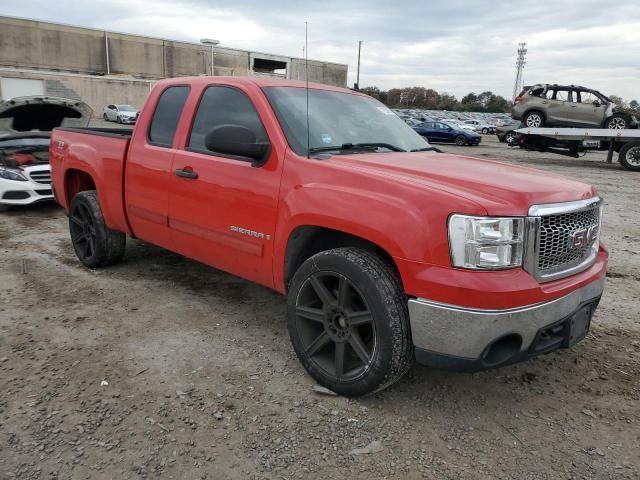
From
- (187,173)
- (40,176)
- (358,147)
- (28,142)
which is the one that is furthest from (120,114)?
(358,147)

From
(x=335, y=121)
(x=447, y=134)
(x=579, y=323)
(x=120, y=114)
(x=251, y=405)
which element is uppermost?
(x=120, y=114)

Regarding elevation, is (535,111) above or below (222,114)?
above

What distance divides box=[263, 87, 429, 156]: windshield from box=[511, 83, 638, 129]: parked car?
17386 millimetres

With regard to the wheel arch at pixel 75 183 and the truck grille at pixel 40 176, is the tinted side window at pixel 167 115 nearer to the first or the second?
the wheel arch at pixel 75 183

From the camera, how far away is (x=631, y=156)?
1647cm

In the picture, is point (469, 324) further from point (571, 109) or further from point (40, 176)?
point (571, 109)

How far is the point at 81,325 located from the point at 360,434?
93.0 inches

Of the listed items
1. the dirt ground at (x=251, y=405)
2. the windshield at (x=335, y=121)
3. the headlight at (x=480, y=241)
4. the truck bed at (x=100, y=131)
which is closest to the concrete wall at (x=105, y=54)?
the truck bed at (x=100, y=131)

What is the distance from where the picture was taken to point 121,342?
3.66 metres

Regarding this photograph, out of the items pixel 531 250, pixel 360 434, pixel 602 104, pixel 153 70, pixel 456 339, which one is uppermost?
pixel 153 70

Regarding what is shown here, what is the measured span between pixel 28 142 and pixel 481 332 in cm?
835

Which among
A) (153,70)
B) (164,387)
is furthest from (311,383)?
(153,70)

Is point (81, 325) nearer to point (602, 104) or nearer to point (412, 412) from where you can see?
point (412, 412)

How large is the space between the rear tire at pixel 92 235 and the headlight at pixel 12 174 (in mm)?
3144
